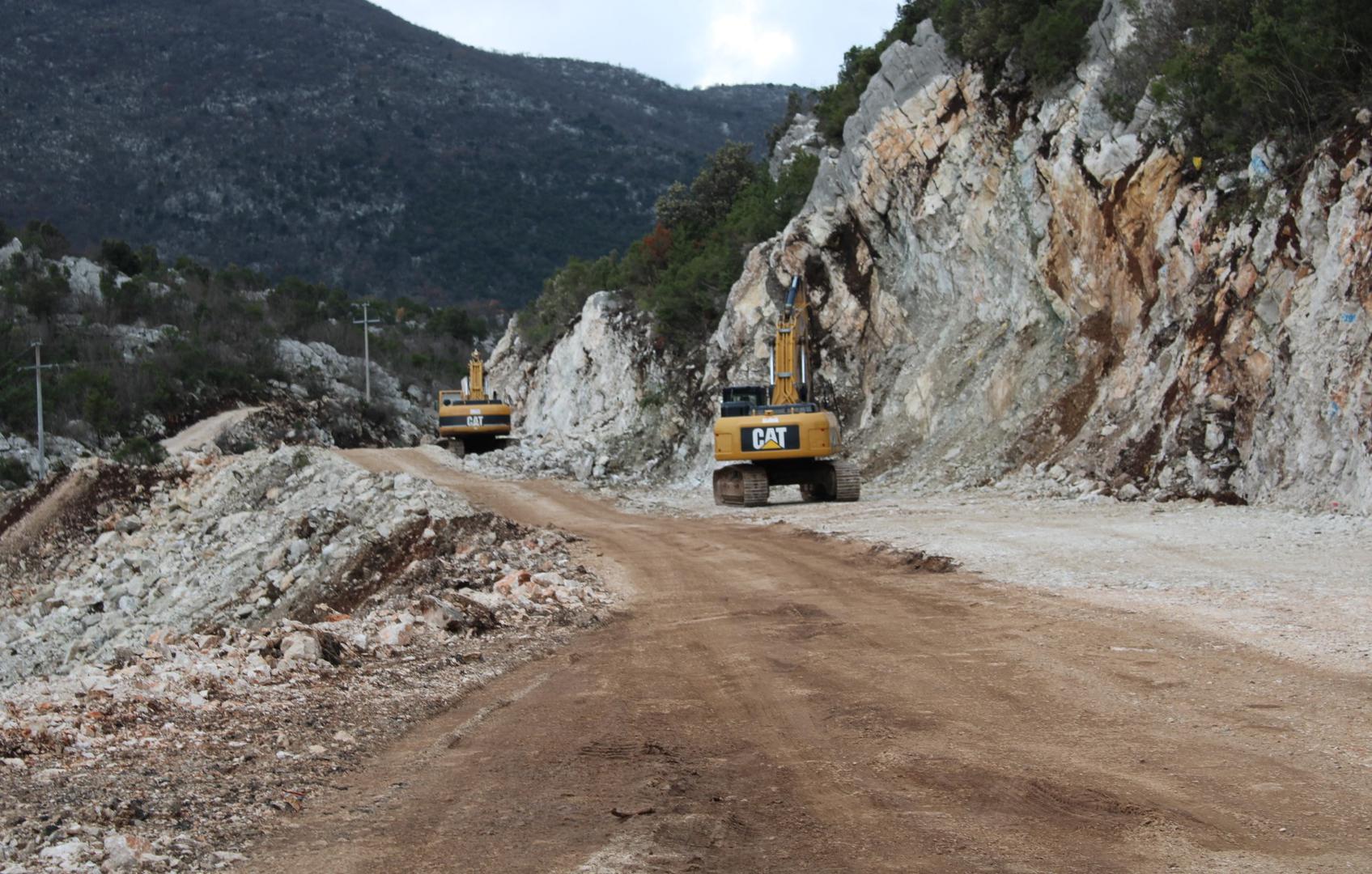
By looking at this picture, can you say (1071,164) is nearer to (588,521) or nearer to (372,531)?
(588,521)

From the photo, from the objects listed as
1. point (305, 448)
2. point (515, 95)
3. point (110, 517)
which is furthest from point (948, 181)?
point (515, 95)

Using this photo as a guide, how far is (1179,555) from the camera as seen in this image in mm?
13414

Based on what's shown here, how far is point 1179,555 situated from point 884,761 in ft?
27.6

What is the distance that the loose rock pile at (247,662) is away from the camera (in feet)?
18.1

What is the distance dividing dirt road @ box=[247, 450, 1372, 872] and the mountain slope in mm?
104598

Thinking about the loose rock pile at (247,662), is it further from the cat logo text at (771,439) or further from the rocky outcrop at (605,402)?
the rocky outcrop at (605,402)

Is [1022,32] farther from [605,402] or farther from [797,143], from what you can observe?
[605,402]

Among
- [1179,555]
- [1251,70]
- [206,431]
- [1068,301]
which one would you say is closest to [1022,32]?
[1068,301]

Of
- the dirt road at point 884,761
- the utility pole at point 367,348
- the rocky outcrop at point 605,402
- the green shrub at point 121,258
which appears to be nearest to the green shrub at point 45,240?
the green shrub at point 121,258

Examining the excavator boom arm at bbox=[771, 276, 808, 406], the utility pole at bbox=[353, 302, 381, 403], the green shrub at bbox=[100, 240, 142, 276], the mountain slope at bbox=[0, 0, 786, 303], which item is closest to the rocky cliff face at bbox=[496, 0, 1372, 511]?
the excavator boom arm at bbox=[771, 276, 808, 406]

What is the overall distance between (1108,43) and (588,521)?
15.5 metres

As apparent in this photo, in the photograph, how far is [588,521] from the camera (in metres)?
22.6

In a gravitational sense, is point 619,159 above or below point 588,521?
above

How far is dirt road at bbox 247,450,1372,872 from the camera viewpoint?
4969 millimetres
